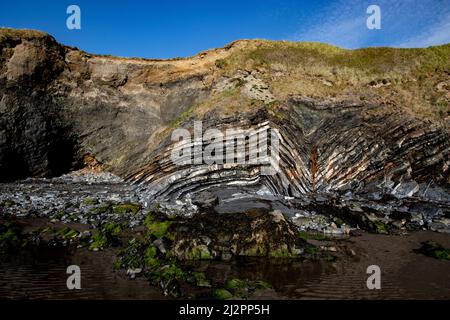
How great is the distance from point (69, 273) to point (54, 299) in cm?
188

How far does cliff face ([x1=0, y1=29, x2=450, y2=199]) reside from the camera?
24.2 meters

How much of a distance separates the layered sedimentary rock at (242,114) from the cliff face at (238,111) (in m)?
0.08

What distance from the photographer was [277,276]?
11.4m

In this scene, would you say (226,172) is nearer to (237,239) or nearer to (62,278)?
(237,239)

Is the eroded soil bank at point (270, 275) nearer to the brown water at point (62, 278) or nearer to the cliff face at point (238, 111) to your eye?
the brown water at point (62, 278)

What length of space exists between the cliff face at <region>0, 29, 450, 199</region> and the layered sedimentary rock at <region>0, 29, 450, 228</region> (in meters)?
0.08

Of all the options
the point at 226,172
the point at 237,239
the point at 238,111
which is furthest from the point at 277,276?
the point at 238,111

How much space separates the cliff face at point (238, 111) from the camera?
79.5 ft

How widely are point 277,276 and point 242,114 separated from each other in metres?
15.8

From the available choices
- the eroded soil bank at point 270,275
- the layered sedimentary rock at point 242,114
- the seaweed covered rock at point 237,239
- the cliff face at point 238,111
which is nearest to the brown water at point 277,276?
the eroded soil bank at point 270,275

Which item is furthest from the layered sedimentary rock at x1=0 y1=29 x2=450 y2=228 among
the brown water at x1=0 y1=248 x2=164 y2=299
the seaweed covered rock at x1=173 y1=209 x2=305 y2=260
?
the brown water at x1=0 y1=248 x2=164 y2=299
